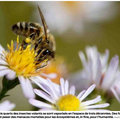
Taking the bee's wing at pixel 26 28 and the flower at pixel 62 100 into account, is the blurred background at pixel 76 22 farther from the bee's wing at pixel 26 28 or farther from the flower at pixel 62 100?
the flower at pixel 62 100

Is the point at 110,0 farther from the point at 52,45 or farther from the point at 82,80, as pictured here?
the point at 52,45

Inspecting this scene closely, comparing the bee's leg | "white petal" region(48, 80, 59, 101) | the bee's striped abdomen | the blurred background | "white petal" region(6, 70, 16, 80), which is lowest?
"white petal" region(48, 80, 59, 101)

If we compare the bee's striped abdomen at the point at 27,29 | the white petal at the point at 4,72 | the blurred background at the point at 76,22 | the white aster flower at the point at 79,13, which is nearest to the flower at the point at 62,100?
the white petal at the point at 4,72

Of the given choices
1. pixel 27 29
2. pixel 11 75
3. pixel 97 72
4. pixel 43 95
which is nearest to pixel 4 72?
pixel 11 75

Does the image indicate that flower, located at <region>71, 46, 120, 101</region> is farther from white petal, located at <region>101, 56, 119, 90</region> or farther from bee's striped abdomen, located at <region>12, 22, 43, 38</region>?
bee's striped abdomen, located at <region>12, 22, 43, 38</region>

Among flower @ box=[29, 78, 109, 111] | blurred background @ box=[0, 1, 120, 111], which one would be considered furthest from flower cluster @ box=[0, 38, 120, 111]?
blurred background @ box=[0, 1, 120, 111]

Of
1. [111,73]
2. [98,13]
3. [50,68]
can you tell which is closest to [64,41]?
[98,13]

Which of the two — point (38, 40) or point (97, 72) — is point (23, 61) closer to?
point (38, 40)
